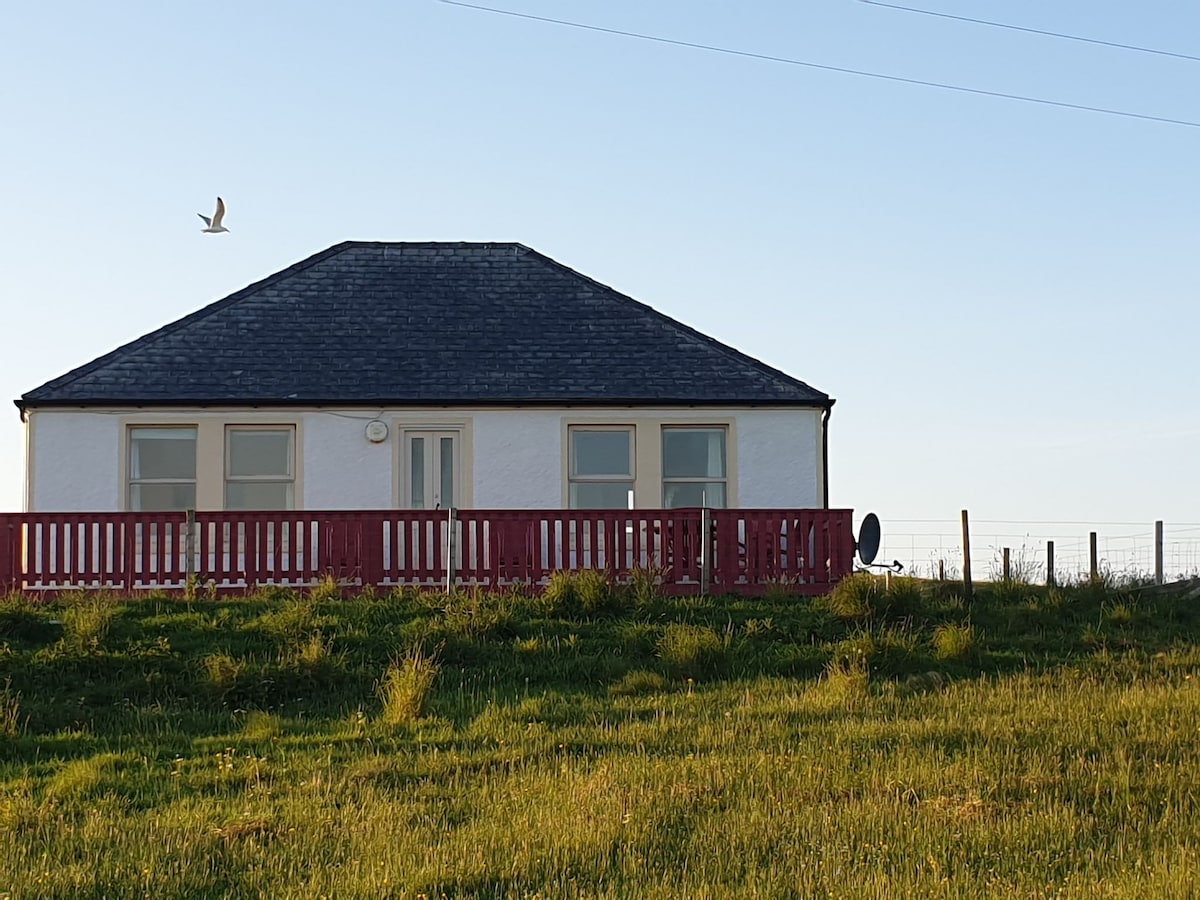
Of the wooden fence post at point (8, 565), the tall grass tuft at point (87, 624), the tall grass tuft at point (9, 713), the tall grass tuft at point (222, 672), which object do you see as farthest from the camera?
the wooden fence post at point (8, 565)

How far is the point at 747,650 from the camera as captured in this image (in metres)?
15.4

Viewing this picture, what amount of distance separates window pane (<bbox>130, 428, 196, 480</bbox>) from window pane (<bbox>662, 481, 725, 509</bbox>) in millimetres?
6678

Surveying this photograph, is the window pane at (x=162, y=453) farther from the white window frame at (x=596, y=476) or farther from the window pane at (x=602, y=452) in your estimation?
the window pane at (x=602, y=452)

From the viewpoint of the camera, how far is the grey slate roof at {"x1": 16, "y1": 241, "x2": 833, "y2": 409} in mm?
21391

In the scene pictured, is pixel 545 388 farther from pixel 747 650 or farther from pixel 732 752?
pixel 732 752

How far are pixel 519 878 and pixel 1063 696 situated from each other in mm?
6653

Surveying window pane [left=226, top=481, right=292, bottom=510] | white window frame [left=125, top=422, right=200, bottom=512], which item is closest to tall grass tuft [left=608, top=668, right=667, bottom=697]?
window pane [left=226, top=481, right=292, bottom=510]

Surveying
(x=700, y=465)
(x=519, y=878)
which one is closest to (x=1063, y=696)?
(x=519, y=878)

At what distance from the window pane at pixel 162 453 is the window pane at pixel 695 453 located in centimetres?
667

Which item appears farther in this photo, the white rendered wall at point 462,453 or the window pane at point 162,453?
the window pane at point 162,453

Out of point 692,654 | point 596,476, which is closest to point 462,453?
point 596,476

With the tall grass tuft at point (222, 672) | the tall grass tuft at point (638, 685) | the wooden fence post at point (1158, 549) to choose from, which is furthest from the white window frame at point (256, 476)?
the wooden fence post at point (1158, 549)

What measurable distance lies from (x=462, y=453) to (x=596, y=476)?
1.92m

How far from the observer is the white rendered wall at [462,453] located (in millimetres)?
21188
